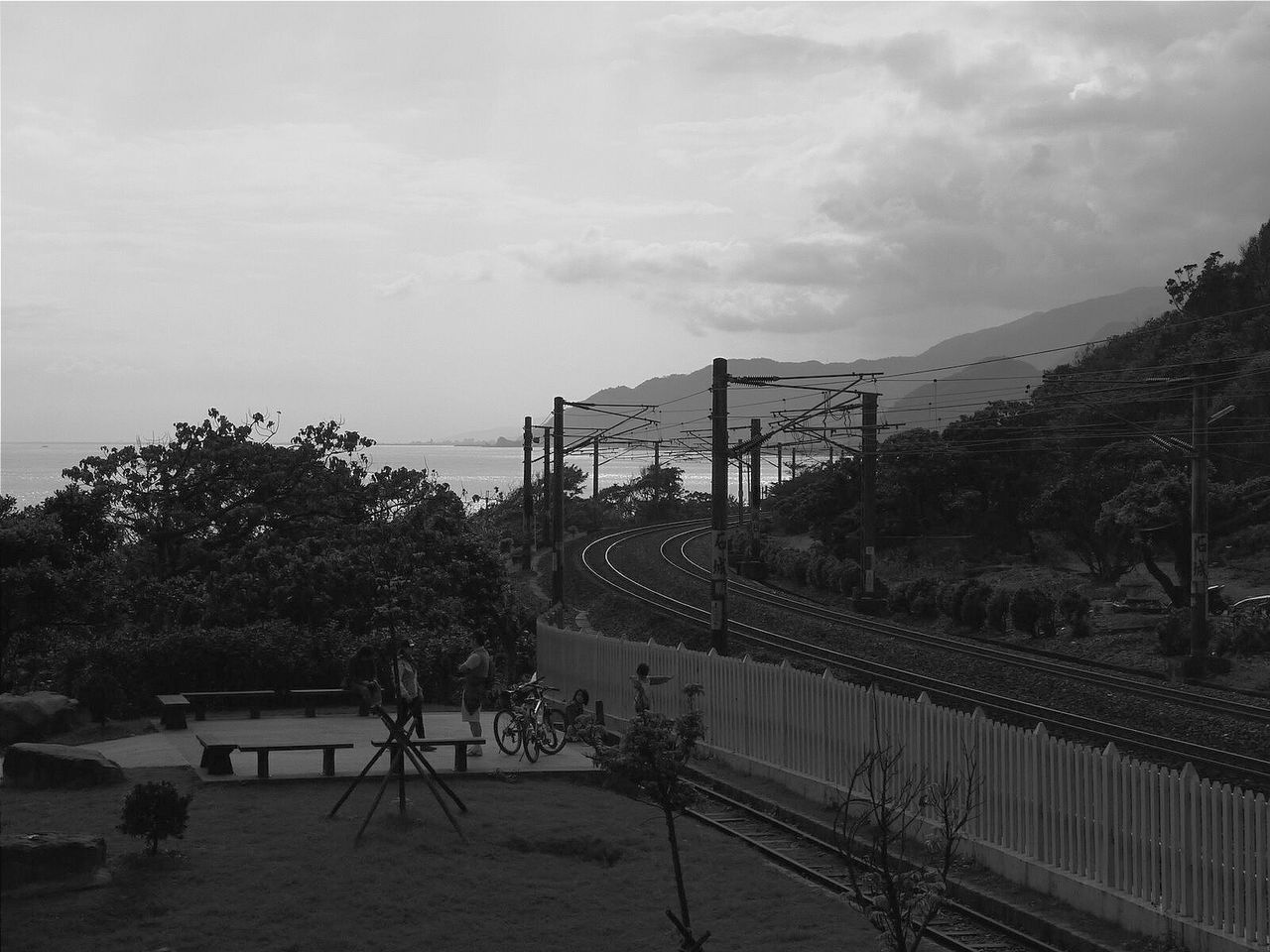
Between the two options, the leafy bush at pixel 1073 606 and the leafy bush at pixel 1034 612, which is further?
the leafy bush at pixel 1034 612

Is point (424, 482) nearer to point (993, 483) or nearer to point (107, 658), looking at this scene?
point (107, 658)

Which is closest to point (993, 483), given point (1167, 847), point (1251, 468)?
point (1251, 468)

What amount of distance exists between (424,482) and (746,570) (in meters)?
23.1

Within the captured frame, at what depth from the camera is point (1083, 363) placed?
79.6 metres

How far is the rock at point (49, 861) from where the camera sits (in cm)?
976

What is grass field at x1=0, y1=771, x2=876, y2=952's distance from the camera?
967 centimetres

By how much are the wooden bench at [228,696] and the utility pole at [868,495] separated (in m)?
19.7

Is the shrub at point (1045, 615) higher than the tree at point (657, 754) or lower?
lower

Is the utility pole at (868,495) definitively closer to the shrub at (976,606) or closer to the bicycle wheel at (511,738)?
the shrub at (976,606)

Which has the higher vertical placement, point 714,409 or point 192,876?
point 714,409

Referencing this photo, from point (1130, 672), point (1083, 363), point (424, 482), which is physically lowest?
point (1130, 672)

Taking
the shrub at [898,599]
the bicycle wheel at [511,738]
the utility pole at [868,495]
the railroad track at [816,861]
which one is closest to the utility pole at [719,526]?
the bicycle wheel at [511,738]

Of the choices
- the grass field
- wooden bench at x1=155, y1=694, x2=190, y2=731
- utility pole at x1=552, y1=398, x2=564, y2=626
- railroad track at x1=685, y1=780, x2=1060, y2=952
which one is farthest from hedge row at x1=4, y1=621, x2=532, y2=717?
utility pole at x1=552, y1=398, x2=564, y2=626

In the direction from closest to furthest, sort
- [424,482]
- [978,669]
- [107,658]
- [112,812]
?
1. [112,812]
2. [107,658]
3. [978,669]
4. [424,482]
